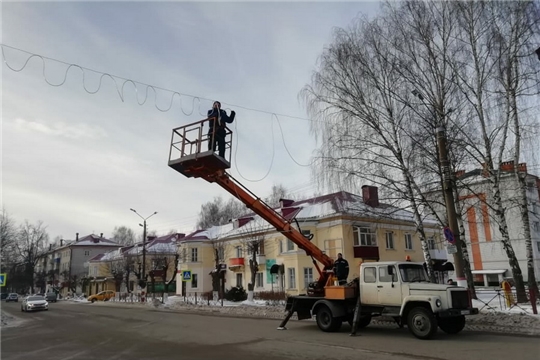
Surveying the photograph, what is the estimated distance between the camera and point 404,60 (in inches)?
726

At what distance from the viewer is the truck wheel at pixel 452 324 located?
1252 cm

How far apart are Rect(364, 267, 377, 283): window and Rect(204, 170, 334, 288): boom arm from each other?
5.85 feet

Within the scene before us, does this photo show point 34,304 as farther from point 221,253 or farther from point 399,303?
point 399,303

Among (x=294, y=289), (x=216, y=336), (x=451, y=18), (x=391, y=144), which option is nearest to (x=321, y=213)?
(x=294, y=289)

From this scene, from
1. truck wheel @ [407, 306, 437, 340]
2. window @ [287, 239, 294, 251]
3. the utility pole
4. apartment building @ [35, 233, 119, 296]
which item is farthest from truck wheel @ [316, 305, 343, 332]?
apartment building @ [35, 233, 119, 296]

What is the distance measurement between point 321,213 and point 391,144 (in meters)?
18.0

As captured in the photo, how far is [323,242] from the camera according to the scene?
117ft

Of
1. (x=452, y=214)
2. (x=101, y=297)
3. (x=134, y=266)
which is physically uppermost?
(x=452, y=214)

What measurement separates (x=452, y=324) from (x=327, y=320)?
3973 millimetres

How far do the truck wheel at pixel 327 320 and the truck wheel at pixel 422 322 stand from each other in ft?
8.48

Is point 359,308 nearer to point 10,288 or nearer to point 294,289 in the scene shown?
point 294,289

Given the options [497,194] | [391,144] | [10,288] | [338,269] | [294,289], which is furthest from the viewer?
[10,288]

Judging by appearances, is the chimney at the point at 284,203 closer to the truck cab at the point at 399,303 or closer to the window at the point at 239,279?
Answer: the window at the point at 239,279

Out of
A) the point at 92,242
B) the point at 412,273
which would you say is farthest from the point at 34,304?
the point at 92,242
